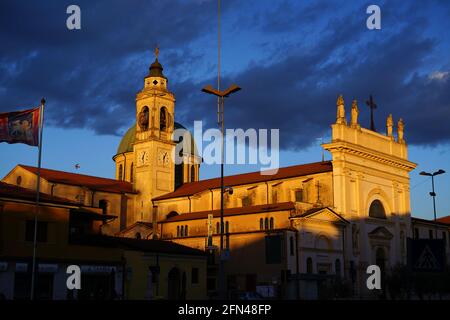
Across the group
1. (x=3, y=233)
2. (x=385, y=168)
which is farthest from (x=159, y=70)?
(x=3, y=233)

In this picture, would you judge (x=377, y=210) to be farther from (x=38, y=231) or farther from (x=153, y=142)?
(x=38, y=231)

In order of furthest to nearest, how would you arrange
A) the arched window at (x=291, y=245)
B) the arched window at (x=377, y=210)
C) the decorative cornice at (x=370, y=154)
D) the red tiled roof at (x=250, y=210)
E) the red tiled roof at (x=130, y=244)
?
1. the arched window at (x=377, y=210)
2. the decorative cornice at (x=370, y=154)
3. the red tiled roof at (x=250, y=210)
4. the arched window at (x=291, y=245)
5. the red tiled roof at (x=130, y=244)

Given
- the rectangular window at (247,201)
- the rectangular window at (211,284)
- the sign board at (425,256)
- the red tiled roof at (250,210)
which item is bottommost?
the rectangular window at (211,284)

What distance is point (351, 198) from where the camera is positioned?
66.8 meters

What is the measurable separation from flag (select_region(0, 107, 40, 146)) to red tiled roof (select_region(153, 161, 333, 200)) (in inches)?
1630

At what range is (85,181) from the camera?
7912 centimetres

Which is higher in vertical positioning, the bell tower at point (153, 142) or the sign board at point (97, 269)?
the bell tower at point (153, 142)

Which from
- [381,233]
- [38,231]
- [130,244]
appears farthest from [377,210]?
[38,231]

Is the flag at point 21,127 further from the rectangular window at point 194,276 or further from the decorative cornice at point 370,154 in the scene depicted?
the decorative cornice at point 370,154

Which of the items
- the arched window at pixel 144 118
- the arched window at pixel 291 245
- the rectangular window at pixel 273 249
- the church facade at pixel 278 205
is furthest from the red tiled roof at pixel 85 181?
the arched window at pixel 291 245

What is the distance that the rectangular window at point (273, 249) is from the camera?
57.0 m

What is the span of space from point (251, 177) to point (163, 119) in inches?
650

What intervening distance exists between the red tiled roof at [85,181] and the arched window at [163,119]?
8789 mm
